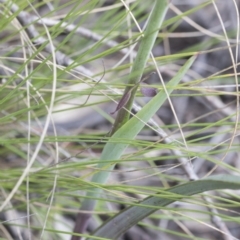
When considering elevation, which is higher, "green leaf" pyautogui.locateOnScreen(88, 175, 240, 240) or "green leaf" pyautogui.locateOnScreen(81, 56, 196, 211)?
"green leaf" pyautogui.locateOnScreen(81, 56, 196, 211)

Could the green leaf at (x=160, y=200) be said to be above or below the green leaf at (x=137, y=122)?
below

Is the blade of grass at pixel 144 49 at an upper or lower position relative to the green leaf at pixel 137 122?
upper

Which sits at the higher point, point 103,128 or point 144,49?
point 144,49

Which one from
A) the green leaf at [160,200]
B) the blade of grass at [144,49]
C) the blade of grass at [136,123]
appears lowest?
the green leaf at [160,200]

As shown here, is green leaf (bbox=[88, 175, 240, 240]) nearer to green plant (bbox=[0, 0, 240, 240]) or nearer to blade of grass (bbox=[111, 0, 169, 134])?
green plant (bbox=[0, 0, 240, 240])

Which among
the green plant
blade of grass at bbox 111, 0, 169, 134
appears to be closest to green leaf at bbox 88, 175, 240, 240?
the green plant

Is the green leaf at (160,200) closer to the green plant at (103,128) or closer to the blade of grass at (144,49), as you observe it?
the green plant at (103,128)

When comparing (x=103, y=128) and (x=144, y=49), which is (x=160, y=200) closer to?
(x=144, y=49)

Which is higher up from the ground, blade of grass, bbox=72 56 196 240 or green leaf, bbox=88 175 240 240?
blade of grass, bbox=72 56 196 240

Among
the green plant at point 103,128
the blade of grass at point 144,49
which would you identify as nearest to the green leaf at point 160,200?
the green plant at point 103,128

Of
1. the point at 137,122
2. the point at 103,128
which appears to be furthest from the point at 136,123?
the point at 103,128

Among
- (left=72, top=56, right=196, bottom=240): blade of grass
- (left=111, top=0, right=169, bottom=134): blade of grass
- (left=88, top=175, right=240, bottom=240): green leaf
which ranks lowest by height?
(left=88, top=175, right=240, bottom=240): green leaf

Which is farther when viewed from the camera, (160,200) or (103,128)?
(103,128)
